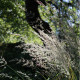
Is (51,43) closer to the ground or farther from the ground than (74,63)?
farther from the ground

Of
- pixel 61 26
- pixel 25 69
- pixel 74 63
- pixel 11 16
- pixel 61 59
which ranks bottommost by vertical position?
pixel 25 69

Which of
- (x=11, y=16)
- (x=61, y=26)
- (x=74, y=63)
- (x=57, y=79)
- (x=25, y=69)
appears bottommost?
(x=25, y=69)

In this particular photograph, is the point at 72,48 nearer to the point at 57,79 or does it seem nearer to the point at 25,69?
the point at 57,79

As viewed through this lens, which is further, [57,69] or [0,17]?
[0,17]

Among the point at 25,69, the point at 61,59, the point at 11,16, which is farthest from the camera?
the point at 11,16

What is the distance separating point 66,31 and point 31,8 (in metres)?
3.17

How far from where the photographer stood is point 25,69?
4.08m

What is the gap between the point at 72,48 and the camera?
4.51ft

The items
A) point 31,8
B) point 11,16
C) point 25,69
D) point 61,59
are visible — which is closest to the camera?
point 61,59

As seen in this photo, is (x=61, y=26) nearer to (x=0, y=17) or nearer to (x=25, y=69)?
(x=25, y=69)

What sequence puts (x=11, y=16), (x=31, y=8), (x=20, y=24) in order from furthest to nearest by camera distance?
(x=20, y=24)
(x=11, y=16)
(x=31, y=8)

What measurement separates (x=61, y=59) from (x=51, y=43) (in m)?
0.18

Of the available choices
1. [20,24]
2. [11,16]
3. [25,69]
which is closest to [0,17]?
[11,16]

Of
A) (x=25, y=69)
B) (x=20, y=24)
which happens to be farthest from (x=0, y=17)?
(x=25, y=69)
